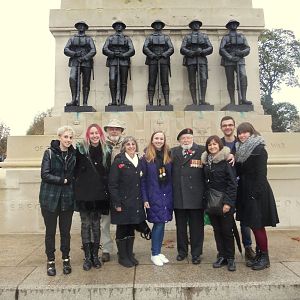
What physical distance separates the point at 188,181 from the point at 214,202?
0.52 meters

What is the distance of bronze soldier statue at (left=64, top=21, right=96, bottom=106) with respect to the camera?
8750 millimetres

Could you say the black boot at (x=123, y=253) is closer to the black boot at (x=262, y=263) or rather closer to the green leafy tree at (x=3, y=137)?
the black boot at (x=262, y=263)

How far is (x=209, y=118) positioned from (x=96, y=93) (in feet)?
10.2

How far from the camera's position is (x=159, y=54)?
348 inches

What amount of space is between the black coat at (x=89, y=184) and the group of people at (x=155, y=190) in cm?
1

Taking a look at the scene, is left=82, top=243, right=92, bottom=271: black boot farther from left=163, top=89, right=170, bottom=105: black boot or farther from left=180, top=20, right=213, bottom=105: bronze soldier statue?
left=180, top=20, right=213, bottom=105: bronze soldier statue

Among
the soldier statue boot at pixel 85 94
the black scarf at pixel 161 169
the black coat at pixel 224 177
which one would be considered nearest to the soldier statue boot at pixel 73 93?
the soldier statue boot at pixel 85 94

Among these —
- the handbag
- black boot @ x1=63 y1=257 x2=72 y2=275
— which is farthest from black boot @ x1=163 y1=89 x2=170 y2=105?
black boot @ x1=63 y1=257 x2=72 y2=275

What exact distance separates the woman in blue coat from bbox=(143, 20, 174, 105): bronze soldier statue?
3.99 m

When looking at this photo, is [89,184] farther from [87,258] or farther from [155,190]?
[87,258]

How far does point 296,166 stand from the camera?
8.13 meters

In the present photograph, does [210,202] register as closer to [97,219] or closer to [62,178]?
[97,219]

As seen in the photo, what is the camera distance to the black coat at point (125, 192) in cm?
496

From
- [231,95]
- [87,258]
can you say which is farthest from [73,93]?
[87,258]
